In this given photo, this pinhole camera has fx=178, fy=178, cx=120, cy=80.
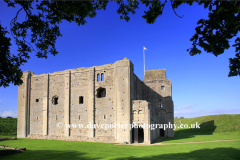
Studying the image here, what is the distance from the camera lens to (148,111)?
23.8 metres

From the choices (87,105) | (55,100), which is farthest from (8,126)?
(87,105)

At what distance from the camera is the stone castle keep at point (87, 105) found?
80.3 feet

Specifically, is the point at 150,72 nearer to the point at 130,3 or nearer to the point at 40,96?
the point at 40,96

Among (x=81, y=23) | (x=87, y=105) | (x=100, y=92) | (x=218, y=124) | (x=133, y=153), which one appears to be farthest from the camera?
(x=218, y=124)

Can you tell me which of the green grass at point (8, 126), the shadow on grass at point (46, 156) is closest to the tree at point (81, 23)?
the shadow on grass at point (46, 156)

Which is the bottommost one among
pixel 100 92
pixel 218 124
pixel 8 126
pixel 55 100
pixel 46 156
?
pixel 218 124

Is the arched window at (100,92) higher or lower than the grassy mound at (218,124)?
higher

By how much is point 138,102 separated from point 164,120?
1311cm

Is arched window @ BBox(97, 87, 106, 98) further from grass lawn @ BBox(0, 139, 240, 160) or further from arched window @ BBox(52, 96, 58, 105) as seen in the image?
grass lawn @ BBox(0, 139, 240, 160)

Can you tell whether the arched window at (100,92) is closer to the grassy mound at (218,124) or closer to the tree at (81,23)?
the tree at (81,23)

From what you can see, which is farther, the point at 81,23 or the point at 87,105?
the point at 87,105

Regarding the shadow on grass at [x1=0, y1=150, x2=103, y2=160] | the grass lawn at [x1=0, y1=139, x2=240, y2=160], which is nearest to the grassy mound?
the grass lawn at [x1=0, y1=139, x2=240, y2=160]

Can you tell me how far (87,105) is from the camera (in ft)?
89.2

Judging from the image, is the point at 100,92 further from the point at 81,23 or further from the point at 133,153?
the point at 81,23
